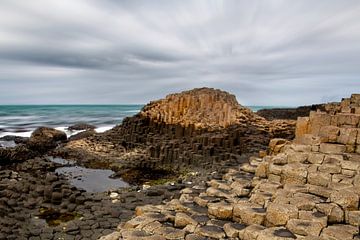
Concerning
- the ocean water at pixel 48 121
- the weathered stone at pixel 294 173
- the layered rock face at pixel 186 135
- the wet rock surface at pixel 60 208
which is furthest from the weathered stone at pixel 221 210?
the ocean water at pixel 48 121

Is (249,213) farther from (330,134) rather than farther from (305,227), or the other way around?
(330,134)

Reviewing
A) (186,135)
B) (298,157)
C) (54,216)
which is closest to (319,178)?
(298,157)

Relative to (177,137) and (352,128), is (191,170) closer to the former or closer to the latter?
(177,137)

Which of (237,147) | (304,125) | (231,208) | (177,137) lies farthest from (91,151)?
(231,208)

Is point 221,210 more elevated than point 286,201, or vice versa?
point 286,201

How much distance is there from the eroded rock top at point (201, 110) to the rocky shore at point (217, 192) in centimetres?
131

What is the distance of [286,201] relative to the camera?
7.06m

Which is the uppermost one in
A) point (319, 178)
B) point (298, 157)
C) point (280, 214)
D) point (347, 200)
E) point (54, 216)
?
point (298, 157)

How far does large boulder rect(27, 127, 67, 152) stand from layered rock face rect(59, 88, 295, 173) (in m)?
2.49

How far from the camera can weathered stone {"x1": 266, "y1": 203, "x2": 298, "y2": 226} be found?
661cm

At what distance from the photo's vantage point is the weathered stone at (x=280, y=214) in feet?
21.7

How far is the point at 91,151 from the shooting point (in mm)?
25750

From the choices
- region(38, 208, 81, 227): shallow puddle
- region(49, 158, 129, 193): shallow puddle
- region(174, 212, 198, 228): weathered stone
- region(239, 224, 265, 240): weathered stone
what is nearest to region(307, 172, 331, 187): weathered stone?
region(239, 224, 265, 240): weathered stone

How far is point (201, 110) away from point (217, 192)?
18209 mm
